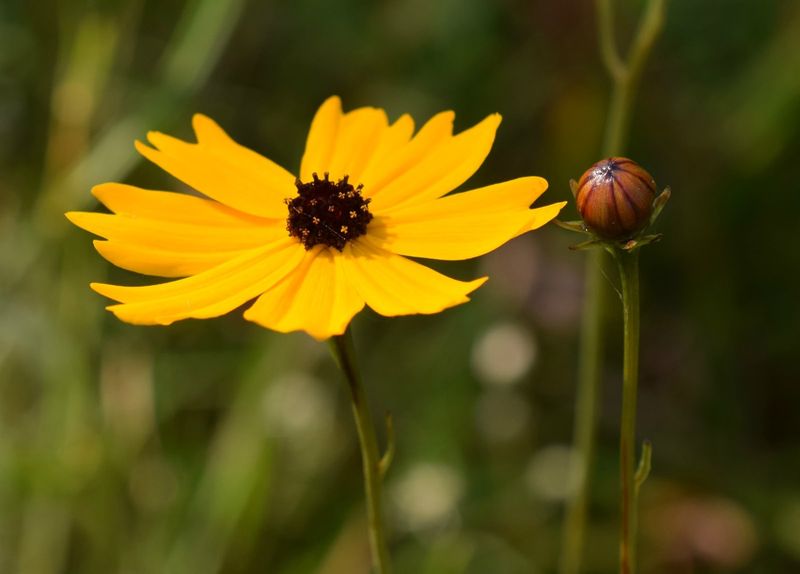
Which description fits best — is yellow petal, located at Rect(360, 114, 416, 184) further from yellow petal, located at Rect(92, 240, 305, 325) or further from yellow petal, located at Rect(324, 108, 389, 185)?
yellow petal, located at Rect(92, 240, 305, 325)

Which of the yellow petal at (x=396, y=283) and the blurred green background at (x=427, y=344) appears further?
the blurred green background at (x=427, y=344)

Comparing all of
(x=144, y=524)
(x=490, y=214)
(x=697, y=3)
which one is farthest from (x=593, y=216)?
(x=697, y=3)

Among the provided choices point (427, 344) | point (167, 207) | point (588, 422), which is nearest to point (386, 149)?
point (167, 207)

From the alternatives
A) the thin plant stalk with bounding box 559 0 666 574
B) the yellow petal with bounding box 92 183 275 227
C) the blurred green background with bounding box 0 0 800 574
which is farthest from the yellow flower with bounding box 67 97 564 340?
the blurred green background with bounding box 0 0 800 574

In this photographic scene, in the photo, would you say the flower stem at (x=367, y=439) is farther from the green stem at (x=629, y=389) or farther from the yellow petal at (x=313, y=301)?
the green stem at (x=629, y=389)

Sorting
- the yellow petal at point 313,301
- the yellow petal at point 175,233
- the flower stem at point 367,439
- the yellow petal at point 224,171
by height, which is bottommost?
the flower stem at point 367,439

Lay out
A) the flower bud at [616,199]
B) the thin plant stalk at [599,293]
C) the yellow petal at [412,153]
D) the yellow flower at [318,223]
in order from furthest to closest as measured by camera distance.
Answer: the thin plant stalk at [599,293]
the yellow petal at [412,153]
the yellow flower at [318,223]
the flower bud at [616,199]

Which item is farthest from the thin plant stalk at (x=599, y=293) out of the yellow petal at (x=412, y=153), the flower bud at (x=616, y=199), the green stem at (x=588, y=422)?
the flower bud at (x=616, y=199)
